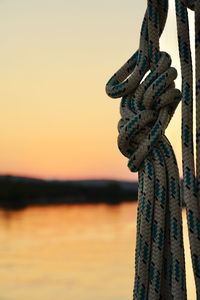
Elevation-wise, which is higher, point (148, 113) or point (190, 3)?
point (190, 3)

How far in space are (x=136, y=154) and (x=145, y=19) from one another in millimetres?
179

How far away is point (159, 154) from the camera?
0.90m

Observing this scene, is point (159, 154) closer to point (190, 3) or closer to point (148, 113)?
point (148, 113)

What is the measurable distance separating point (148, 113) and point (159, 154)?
55mm

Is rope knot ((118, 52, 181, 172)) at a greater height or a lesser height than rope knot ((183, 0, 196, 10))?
lesser

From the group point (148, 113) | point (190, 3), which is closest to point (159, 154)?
point (148, 113)

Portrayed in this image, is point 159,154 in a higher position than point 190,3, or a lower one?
lower

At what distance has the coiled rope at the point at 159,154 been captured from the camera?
0.88m

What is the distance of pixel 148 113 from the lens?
2.99ft

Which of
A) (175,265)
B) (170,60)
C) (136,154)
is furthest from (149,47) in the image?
(175,265)

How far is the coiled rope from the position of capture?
34.7 inches

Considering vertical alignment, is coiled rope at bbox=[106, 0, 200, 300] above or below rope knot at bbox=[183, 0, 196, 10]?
below

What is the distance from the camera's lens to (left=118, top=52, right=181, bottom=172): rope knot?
0.90 meters

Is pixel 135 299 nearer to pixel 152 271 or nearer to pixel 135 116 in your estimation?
pixel 152 271
